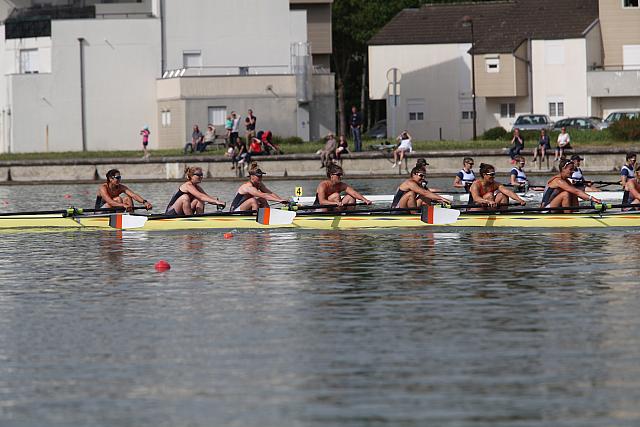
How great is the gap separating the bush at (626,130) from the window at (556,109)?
20930 millimetres

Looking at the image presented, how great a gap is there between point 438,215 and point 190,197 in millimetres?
4999

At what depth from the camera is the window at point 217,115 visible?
63406 millimetres

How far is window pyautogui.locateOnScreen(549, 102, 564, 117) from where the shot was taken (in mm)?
73438

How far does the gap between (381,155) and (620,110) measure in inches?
973

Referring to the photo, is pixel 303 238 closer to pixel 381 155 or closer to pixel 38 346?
pixel 38 346

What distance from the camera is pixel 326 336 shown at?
1554 cm

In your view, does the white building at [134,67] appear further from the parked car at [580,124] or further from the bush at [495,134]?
the parked car at [580,124]

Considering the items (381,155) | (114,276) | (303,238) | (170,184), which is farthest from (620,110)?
(114,276)

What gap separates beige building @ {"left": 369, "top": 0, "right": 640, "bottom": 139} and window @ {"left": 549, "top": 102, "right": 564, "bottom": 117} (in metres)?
0.05

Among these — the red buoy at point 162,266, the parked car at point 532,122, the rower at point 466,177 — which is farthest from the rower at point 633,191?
the parked car at point 532,122

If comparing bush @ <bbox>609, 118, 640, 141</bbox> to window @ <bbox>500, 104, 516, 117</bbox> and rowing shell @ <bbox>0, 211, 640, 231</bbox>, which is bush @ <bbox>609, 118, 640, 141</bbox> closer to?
window @ <bbox>500, 104, 516, 117</bbox>

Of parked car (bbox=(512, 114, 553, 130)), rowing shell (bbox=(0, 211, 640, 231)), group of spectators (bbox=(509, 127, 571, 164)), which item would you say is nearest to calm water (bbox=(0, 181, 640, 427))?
rowing shell (bbox=(0, 211, 640, 231))

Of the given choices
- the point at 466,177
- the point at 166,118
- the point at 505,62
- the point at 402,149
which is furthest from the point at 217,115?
the point at 466,177

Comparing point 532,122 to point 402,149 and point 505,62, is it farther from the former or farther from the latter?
point 402,149
